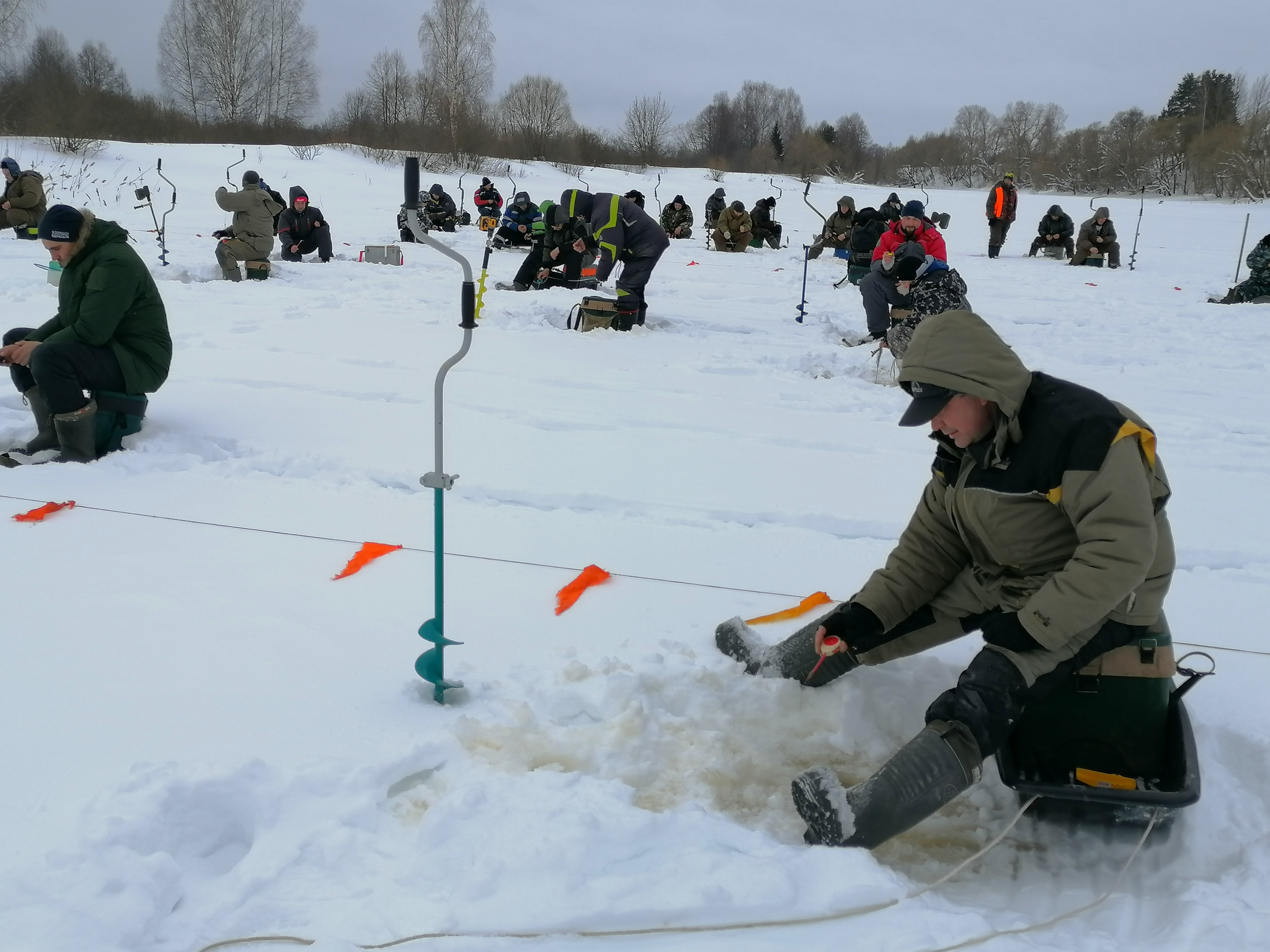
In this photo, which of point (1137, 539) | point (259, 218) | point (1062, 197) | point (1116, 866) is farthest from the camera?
point (1062, 197)

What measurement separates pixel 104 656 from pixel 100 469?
185 cm

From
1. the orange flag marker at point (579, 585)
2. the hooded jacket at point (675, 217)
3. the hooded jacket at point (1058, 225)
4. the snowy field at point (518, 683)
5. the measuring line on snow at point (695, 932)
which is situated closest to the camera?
the measuring line on snow at point (695, 932)

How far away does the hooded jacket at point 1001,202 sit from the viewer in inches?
599

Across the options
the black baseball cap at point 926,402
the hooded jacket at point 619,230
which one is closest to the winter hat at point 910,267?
the hooded jacket at point 619,230

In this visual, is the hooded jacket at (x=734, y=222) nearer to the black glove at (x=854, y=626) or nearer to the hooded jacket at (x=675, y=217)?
the hooded jacket at (x=675, y=217)

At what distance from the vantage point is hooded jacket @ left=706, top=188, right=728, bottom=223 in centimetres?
1812

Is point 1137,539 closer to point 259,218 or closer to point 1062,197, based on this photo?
point 259,218

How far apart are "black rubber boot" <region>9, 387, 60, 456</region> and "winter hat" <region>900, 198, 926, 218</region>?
642cm

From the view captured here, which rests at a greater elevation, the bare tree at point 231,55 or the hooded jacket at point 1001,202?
the bare tree at point 231,55

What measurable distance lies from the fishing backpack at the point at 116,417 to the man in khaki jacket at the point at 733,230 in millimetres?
11945

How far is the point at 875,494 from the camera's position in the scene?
13.6ft

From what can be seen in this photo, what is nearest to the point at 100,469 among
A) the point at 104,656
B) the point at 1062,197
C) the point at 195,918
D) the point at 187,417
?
the point at 187,417

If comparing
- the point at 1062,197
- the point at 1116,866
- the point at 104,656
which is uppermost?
the point at 1062,197

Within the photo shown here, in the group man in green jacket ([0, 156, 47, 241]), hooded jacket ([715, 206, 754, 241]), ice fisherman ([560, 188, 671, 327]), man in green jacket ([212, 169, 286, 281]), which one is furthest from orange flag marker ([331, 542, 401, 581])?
hooded jacket ([715, 206, 754, 241])
